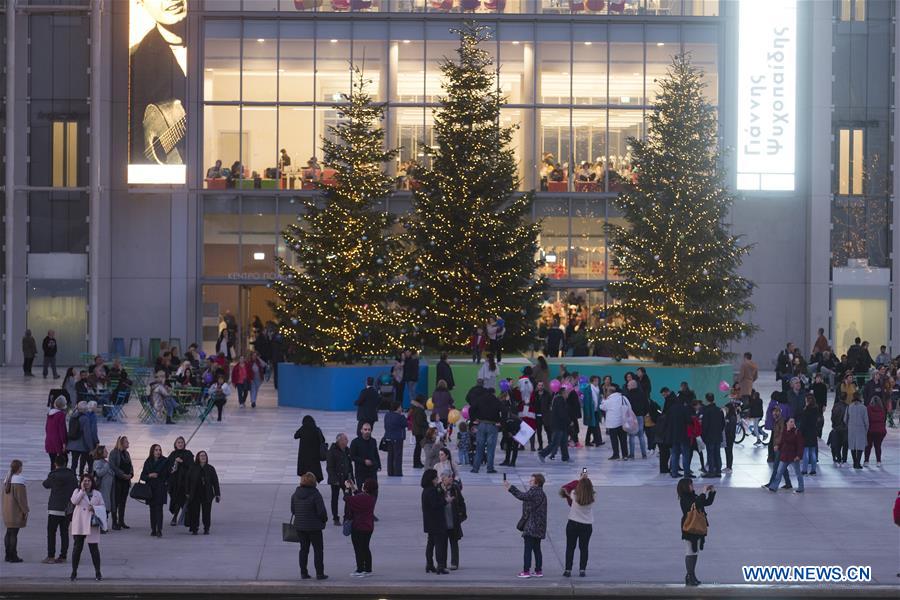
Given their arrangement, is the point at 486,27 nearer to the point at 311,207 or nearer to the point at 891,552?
the point at 311,207

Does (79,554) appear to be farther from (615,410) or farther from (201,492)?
(615,410)

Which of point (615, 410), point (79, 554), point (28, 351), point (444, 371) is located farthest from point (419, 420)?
point (28, 351)

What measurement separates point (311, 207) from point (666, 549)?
19663 mm

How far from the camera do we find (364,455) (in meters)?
21.8

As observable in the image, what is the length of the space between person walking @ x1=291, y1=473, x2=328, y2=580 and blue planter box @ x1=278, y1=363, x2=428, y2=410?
62.6 ft

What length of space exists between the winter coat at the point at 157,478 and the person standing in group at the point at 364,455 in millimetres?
2830

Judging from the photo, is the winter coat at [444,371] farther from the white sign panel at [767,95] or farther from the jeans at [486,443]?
the white sign panel at [767,95]

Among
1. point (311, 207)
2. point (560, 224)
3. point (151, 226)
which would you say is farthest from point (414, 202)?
point (151, 226)

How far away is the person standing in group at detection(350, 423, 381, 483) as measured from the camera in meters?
21.7

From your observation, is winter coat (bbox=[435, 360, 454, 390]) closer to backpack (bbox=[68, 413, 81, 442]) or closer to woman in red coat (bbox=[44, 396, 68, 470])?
backpack (bbox=[68, 413, 81, 442])

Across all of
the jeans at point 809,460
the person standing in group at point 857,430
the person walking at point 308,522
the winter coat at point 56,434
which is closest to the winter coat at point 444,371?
the jeans at point 809,460

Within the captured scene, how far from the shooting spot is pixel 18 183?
49.9 meters

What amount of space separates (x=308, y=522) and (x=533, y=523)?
8.95 ft

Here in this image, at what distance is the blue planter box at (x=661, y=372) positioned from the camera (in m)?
37.3
